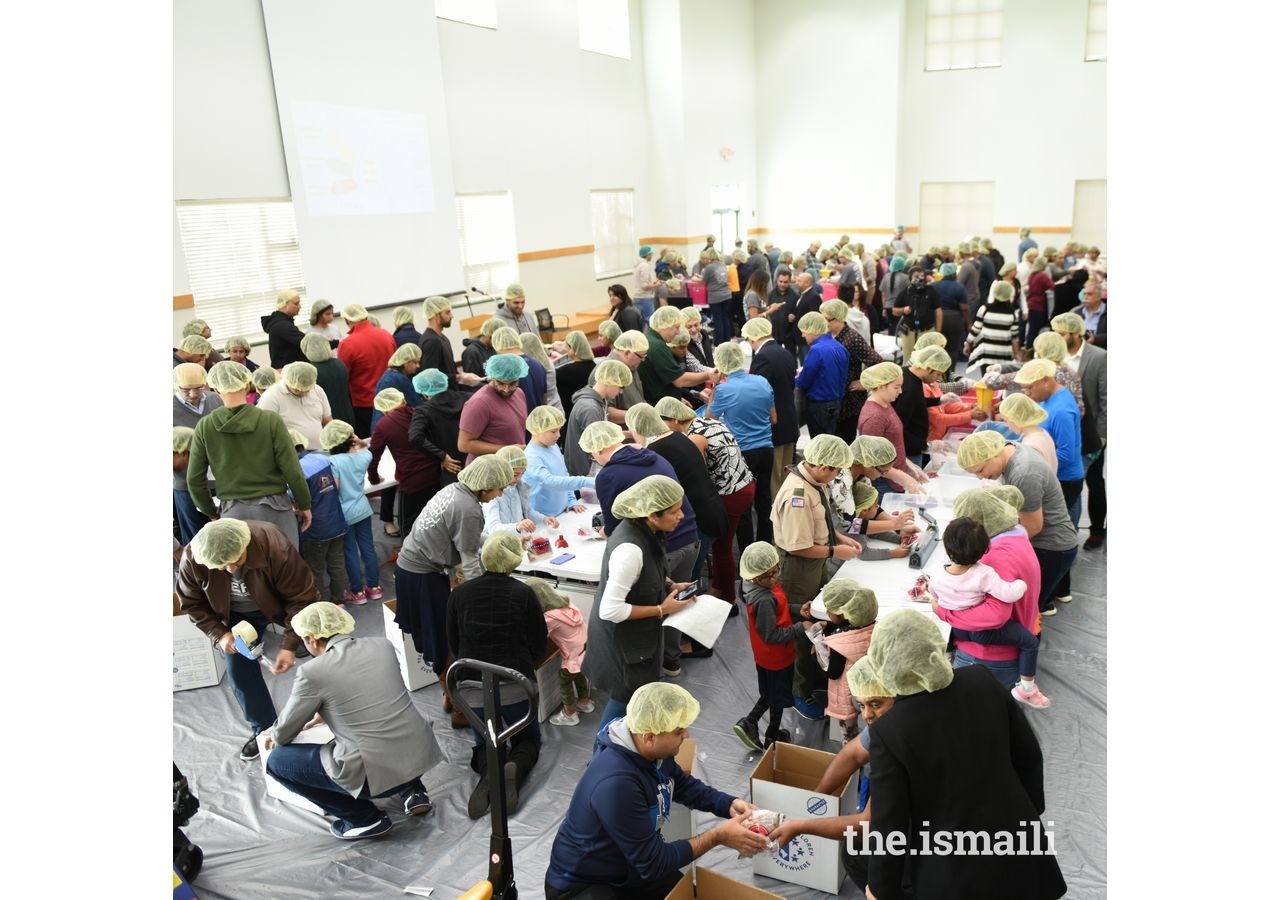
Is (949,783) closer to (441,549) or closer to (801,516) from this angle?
(801,516)

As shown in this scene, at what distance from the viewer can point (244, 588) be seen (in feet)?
12.4

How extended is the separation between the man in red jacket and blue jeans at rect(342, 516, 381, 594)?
1772 mm

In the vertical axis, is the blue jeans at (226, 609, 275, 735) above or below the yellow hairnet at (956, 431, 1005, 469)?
below

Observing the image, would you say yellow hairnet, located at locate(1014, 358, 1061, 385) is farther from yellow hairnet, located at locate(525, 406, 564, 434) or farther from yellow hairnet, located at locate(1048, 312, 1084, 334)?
yellow hairnet, located at locate(525, 406, 564, 434)

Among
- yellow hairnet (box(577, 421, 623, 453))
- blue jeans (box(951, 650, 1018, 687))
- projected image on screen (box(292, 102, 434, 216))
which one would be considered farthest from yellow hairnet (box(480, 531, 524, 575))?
projected image on screen (box(292, 102, 434, 216))

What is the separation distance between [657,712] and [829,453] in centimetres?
177

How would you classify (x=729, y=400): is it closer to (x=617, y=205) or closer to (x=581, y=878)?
(x=581, y=878)

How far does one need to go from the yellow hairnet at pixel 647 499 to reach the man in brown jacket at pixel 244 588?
164cm

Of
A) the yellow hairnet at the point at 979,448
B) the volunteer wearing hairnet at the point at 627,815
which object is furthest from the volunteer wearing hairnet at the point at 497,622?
the yellow hairnet at the point at 979,448

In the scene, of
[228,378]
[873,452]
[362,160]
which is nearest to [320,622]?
[228,378]

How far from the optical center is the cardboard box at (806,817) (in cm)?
299

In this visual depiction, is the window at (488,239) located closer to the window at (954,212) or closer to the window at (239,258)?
the window at (239,258)

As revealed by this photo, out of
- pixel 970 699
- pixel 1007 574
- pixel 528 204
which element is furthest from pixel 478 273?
pixel 970 699

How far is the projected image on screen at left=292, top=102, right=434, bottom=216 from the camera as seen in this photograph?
918 cm
